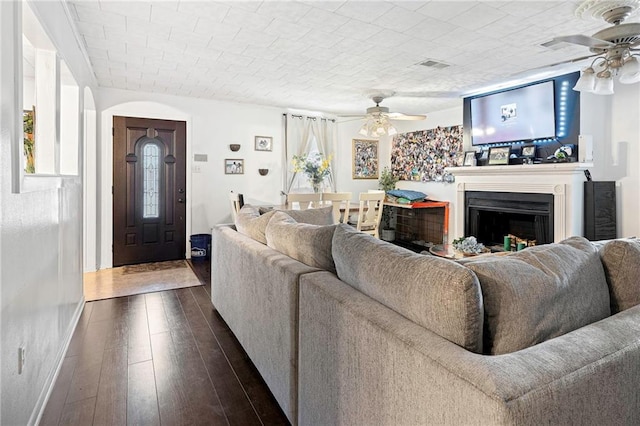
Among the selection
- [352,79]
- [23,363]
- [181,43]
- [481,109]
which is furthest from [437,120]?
[23,363]

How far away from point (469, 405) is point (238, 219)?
2.34m

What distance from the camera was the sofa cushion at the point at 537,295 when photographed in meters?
1.03

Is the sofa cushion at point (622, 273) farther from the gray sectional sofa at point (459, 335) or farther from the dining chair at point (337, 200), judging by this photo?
the dining chair at point (337, 200)

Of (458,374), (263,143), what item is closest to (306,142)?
(263,143)

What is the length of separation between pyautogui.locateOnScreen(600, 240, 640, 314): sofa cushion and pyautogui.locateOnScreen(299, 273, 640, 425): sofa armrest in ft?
0.55

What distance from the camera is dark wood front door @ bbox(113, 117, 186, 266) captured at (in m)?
4.90

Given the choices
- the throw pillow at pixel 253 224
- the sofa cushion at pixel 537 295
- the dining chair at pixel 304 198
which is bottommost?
the sofa cushion at pixel 537 295

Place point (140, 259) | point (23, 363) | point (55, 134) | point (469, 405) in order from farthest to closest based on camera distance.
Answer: point (140, 259), point (55, 134), point (23, 363), point (469, 405)

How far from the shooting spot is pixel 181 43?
328cm

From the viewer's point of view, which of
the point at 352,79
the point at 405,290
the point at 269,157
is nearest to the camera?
the point at 405,290

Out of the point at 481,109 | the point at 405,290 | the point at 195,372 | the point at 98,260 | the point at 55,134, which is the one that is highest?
the point at 481,109

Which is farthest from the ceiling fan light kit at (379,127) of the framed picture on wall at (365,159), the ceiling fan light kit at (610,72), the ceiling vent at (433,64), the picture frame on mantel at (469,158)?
the ceiling fan light kit at (610,72)

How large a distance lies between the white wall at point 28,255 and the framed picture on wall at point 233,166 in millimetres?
3000

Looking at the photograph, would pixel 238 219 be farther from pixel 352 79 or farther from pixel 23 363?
pixel 352 79
